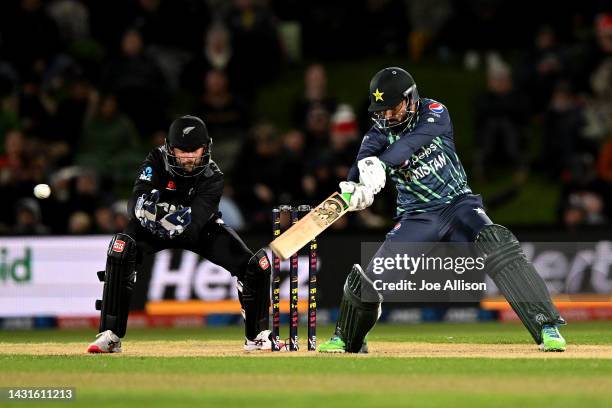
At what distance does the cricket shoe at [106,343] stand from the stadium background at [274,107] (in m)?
5.55

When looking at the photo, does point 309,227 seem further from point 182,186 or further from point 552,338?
point 552,338

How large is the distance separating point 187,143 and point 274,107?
35.9 ft

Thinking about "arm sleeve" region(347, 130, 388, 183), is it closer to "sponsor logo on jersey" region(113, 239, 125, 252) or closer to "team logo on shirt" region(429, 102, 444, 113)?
"team logo on shirt" region(429, 102, 444, 113)

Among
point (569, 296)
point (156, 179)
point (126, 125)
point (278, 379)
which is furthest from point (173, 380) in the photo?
point (126, 125)

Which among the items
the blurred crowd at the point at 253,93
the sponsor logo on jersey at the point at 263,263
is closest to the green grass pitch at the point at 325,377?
the sponsor logo on jersey at the point at 263,263

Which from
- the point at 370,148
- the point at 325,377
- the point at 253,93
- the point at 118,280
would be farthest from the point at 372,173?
the point at 253,93

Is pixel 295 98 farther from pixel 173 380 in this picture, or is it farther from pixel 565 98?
pixel 173 380

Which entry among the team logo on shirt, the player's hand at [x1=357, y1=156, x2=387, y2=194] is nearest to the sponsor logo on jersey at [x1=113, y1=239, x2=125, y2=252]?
the player's hand at [x1=357, y1=156, x2=387, y2=194]

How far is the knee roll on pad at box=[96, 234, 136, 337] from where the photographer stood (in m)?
11.1

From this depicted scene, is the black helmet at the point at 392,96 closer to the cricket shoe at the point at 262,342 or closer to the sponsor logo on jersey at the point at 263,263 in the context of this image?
the sponsor logo on jersey at the point at 263,263

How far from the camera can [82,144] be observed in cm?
1995

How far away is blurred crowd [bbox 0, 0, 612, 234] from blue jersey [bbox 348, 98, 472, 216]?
21.8ft

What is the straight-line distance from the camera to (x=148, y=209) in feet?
36.1

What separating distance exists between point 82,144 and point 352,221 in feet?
14.4
